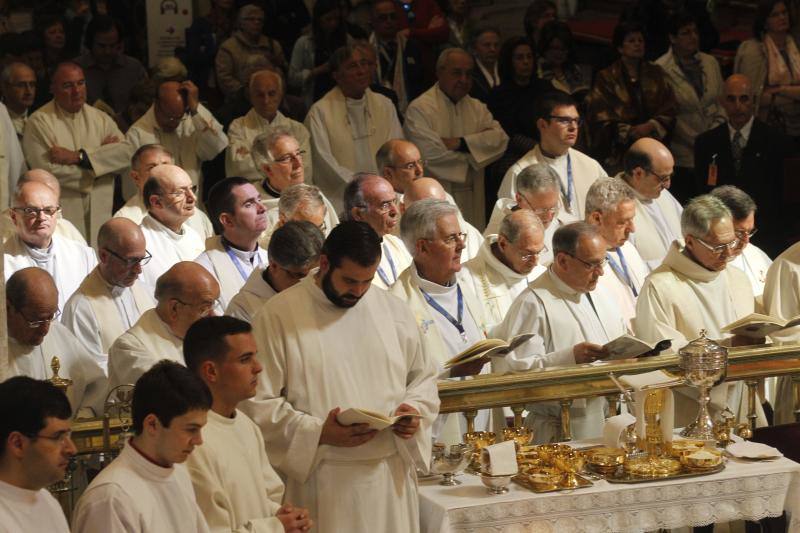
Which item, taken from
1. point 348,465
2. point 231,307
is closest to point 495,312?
point 231,307

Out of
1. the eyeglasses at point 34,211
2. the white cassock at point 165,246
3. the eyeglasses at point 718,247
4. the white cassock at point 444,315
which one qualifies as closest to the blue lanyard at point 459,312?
the white cassock at point 444,315

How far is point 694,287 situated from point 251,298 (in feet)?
7.90

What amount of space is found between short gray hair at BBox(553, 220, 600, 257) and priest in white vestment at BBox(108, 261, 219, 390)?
5.81 ft

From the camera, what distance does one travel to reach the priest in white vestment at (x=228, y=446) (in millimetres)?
5426

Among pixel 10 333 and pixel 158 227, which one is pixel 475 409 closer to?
pixel 10 333

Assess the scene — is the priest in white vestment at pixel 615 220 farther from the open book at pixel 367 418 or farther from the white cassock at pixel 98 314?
the open book at pixel 367 418

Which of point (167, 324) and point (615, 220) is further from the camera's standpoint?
point (615, 220)

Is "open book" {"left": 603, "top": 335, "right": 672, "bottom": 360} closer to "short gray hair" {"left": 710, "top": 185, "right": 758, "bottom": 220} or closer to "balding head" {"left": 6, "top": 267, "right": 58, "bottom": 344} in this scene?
"short gray hair" {"left": 710, "top": 185, "right": 758, "bottom": 220}

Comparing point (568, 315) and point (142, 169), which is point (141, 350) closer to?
point (568, 315)

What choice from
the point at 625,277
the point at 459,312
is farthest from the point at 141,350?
the point at 625,277

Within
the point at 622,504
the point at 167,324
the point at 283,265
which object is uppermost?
the point at 283,265

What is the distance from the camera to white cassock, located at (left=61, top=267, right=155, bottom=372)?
7.89m

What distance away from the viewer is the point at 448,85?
37.9 ft

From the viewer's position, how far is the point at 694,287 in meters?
8.19
